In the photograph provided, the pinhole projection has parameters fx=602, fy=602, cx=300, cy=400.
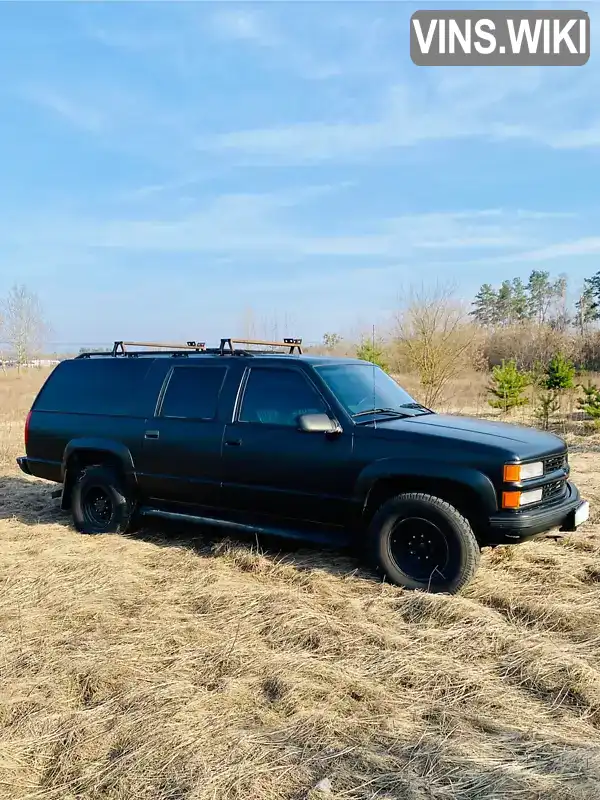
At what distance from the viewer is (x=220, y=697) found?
9.95 feet

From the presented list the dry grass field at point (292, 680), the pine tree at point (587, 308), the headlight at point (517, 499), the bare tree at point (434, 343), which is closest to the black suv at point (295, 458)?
the headlight at point (517, 499)

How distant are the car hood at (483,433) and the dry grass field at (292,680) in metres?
1.05

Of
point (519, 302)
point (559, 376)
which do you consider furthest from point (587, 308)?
point (559, 376)

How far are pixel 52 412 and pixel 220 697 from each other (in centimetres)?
439

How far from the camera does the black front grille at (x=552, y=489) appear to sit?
455 cm

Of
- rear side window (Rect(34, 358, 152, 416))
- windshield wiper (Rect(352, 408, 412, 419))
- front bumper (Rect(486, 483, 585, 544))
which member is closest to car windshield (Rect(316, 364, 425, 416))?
windshield wiper (Rect(352, 408, 412, 419))

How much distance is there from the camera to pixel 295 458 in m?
4.96

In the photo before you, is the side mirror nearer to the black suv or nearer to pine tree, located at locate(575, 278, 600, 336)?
the black suv

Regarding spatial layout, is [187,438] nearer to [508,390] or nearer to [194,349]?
[194,349]

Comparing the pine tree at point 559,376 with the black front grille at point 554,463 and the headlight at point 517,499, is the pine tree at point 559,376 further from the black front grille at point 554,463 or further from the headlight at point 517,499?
the headlight at point 517,499

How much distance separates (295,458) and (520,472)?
1.74 m

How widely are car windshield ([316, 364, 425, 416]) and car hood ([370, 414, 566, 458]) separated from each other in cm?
24

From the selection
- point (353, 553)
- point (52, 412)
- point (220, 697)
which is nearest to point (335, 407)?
point (353, 553)

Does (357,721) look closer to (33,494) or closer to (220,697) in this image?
(220,697)
